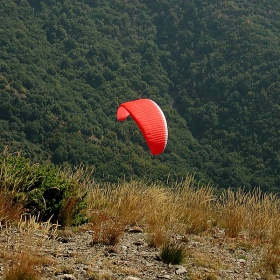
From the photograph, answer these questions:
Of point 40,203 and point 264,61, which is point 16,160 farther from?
point 264,61

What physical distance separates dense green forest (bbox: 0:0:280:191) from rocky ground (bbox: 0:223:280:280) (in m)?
21.3

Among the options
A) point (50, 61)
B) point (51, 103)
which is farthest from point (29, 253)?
point (50, 61)

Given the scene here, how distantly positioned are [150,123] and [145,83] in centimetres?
4959

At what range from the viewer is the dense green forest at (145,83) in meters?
36.7

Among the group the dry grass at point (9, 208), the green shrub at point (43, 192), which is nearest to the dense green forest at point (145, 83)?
the green shrub at point (43, 192)

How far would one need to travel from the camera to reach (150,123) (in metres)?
7.06

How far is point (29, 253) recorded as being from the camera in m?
4.49

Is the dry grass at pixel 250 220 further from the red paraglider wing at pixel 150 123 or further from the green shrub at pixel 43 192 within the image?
the green shrub at pixel 43 192

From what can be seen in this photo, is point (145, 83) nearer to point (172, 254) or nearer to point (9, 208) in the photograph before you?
point (9, 208)

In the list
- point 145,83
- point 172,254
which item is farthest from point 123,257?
point 145,83

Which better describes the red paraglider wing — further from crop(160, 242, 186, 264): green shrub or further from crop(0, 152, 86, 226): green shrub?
crop(160, 242, 186, 264): green shrub

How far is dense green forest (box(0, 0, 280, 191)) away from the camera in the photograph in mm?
36656

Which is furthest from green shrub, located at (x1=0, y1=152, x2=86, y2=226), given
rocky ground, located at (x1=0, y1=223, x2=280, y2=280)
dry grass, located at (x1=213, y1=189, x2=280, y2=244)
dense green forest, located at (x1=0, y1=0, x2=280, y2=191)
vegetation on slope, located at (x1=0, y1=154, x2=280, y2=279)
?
dense green forest, located at (x1=0, y1=0, x2=280, y2=191)

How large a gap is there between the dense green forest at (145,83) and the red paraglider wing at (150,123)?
20.2 m
